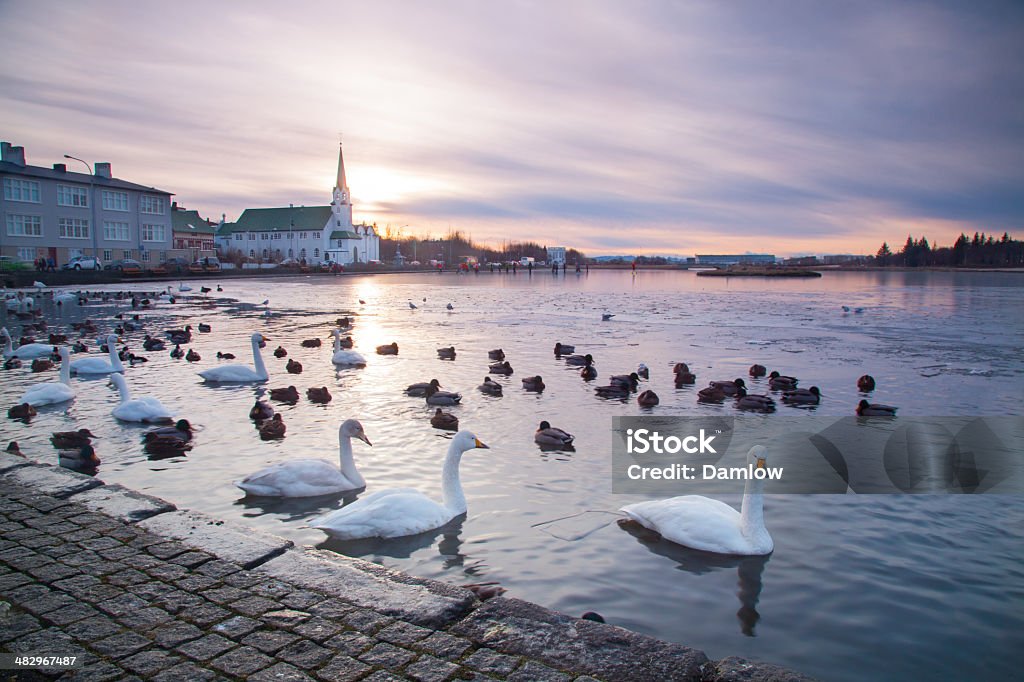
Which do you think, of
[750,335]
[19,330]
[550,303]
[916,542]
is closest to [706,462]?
[916,542]

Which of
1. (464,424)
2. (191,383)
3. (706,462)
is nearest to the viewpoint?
(706,462)

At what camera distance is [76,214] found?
68125 millimetres

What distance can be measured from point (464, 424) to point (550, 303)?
34.3 m

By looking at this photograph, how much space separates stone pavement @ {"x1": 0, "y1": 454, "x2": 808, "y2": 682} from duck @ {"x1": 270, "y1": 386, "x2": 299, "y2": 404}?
7.34 metres

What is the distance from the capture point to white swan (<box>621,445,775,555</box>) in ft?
20.6

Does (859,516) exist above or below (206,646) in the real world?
below

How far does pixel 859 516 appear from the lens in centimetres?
744

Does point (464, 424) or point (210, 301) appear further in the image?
point (210, 301)

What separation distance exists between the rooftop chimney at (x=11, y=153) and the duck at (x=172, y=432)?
73.6 m

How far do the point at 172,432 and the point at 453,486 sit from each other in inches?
191

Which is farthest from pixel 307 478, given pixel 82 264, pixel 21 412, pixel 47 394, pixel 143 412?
pixel 82 264

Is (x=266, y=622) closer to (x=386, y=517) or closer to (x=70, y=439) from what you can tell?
(x=386, y=517)

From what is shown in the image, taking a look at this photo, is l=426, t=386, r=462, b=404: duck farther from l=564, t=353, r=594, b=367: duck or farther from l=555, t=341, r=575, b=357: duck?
l=555, t=341, r=575, b=357: duck

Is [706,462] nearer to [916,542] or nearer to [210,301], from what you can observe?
[916,542]
